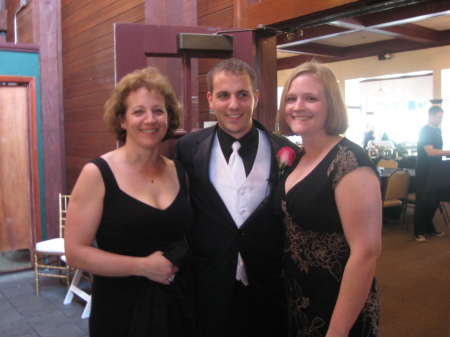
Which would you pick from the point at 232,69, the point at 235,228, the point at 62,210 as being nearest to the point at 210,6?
the point at 232,69

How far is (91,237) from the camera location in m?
1.63

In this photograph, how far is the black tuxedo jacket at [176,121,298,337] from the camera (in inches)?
77.0

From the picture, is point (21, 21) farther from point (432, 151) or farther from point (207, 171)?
point (432, 151)

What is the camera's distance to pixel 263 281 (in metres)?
2.01

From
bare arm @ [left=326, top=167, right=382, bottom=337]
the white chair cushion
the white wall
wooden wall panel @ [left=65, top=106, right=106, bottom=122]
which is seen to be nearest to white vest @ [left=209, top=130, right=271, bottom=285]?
bare arm @ [left=326, top=167, right=382, bottom=337]

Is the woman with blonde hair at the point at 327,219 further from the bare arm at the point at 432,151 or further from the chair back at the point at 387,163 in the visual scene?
the chair back at the point at 387,163

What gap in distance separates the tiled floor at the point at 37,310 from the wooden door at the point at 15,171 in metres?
0.52

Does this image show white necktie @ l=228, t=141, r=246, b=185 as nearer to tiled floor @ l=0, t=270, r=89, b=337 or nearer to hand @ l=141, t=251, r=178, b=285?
hand @ l=141, t=251, r=178, b=285

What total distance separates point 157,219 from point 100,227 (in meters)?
0.21

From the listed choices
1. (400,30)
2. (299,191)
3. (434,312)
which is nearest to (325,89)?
(299,191)

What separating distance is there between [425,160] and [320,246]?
5.10m

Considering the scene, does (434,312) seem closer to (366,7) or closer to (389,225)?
(366,7)

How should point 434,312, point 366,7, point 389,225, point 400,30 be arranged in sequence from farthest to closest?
point 400,30, point 389,225, point 434,312, point 366,7

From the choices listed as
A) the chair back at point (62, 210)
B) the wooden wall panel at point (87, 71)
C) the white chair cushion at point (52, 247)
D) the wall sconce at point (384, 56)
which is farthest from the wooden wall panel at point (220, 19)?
the wall sconce at point (384, 56)
